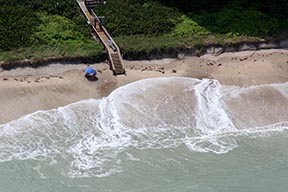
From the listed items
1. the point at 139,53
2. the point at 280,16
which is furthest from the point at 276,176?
the point at 280,16

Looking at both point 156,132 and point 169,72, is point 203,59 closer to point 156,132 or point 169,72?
point 169,72

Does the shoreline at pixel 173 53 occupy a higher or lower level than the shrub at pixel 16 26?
lower

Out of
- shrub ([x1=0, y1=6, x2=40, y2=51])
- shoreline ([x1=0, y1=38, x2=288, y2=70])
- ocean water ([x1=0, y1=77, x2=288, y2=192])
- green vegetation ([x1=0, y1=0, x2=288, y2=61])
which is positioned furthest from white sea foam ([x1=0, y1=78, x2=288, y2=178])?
shrub ([x1=0, y1=6, x2=40, y2=51])

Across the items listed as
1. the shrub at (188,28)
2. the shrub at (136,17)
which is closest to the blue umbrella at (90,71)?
the shrub at (136,17)

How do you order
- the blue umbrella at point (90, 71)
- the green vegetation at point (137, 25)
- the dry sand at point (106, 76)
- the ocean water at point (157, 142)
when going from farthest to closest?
the green vegetation at point (137, 25), the blue umbrella at point (90, 71), the dry sand at point (106, 76), the ocean water at point (157, 142)

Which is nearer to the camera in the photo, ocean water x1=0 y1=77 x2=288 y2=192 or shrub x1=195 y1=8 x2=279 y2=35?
ocean water x1=0 y1=77 x2=288 y2=192

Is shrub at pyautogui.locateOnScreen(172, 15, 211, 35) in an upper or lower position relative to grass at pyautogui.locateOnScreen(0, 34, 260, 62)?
lower

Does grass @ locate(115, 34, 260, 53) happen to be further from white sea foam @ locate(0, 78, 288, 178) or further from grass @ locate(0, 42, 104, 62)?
white sea foam @ locate(0, 78, 288, 178)

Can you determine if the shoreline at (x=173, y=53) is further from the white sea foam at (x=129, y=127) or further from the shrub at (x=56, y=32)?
the white sea foam at (x=129, y=127)
